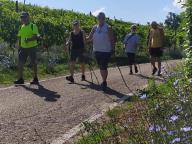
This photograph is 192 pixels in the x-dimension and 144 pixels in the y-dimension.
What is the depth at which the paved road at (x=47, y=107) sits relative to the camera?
8.18m

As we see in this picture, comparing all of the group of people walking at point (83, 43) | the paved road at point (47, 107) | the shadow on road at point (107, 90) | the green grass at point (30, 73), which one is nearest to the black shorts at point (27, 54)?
the group of people walking at point (83, 43)

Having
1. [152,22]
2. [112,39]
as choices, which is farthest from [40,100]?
[152,22]

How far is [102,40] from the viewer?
1355cm

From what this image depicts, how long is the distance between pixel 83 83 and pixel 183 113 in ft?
31.5

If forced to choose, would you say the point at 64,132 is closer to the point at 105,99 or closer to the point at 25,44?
the point at 105,99

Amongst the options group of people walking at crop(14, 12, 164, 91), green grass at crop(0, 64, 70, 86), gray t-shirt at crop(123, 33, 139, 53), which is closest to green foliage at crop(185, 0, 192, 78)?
group of people walking at crop(14, 12, 164, 91)

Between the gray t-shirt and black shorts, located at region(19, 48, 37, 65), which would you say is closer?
black shorts, located at region(19, 48, 37, 65)

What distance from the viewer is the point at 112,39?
533 inches

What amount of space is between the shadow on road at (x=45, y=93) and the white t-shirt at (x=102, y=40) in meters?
1.58

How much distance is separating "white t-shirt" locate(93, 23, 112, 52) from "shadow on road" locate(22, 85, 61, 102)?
1.58m

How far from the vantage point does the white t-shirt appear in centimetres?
1355

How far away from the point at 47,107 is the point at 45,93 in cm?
218

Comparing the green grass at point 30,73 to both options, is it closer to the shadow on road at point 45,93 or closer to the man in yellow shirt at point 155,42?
the shadow on road at point 45,93

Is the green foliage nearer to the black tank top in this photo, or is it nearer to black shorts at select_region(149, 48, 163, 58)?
the black tank top
